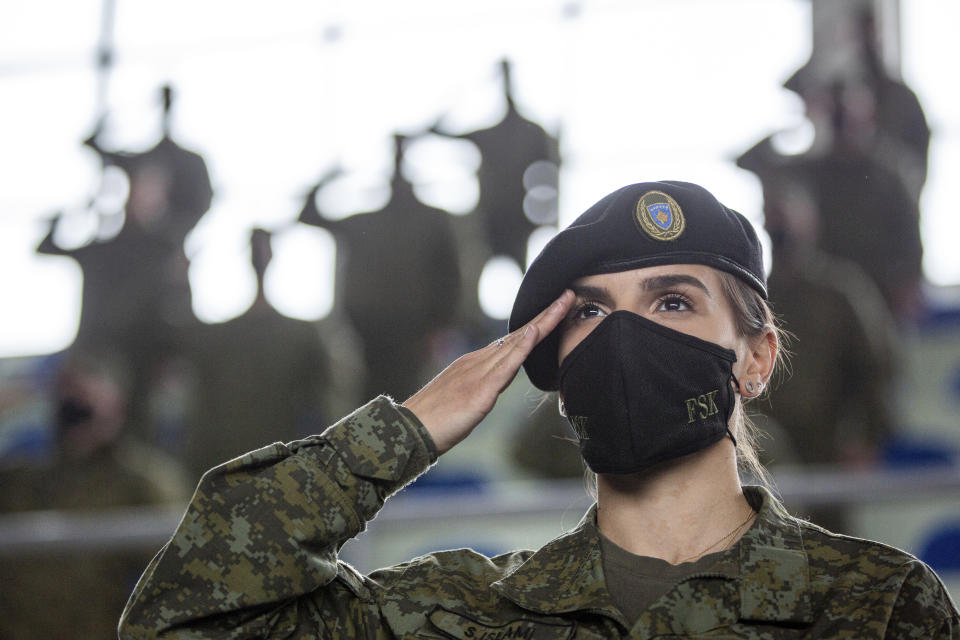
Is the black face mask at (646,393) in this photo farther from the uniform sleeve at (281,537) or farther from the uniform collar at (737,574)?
the uniform sleeve at (281,537)

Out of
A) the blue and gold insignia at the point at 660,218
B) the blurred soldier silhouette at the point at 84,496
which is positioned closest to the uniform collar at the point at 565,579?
the blue and gold insignia at the point at 660,218

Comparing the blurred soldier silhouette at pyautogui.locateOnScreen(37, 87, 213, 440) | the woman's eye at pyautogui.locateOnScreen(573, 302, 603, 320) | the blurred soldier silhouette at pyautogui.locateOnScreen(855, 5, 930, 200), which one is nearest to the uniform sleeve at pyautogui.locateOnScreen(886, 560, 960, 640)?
the woman's eye at pyautogui.locateOnScreen(573, 302, 603, 320)

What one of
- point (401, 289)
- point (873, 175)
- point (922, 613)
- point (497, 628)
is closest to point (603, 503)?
point (497, 628)

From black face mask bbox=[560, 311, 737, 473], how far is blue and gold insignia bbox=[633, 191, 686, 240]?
14 cm

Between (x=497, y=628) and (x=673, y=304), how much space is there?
1.78 ft

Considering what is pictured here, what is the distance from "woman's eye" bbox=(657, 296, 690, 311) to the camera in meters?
1.83

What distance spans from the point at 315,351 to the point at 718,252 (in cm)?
322

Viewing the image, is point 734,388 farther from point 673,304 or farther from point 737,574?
point 737,574

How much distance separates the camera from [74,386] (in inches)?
191

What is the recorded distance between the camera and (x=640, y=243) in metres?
1.83

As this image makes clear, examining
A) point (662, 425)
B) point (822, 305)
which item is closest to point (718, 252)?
point (662, 425)

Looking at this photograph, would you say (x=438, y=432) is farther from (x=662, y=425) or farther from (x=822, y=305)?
(x=822, y=305)

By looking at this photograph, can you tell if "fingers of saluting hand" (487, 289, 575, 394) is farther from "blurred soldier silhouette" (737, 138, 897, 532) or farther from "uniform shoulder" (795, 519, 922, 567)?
"blurred soldier silhouette" (737, 138, 897, 532)

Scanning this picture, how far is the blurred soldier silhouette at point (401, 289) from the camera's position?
16.1ft
